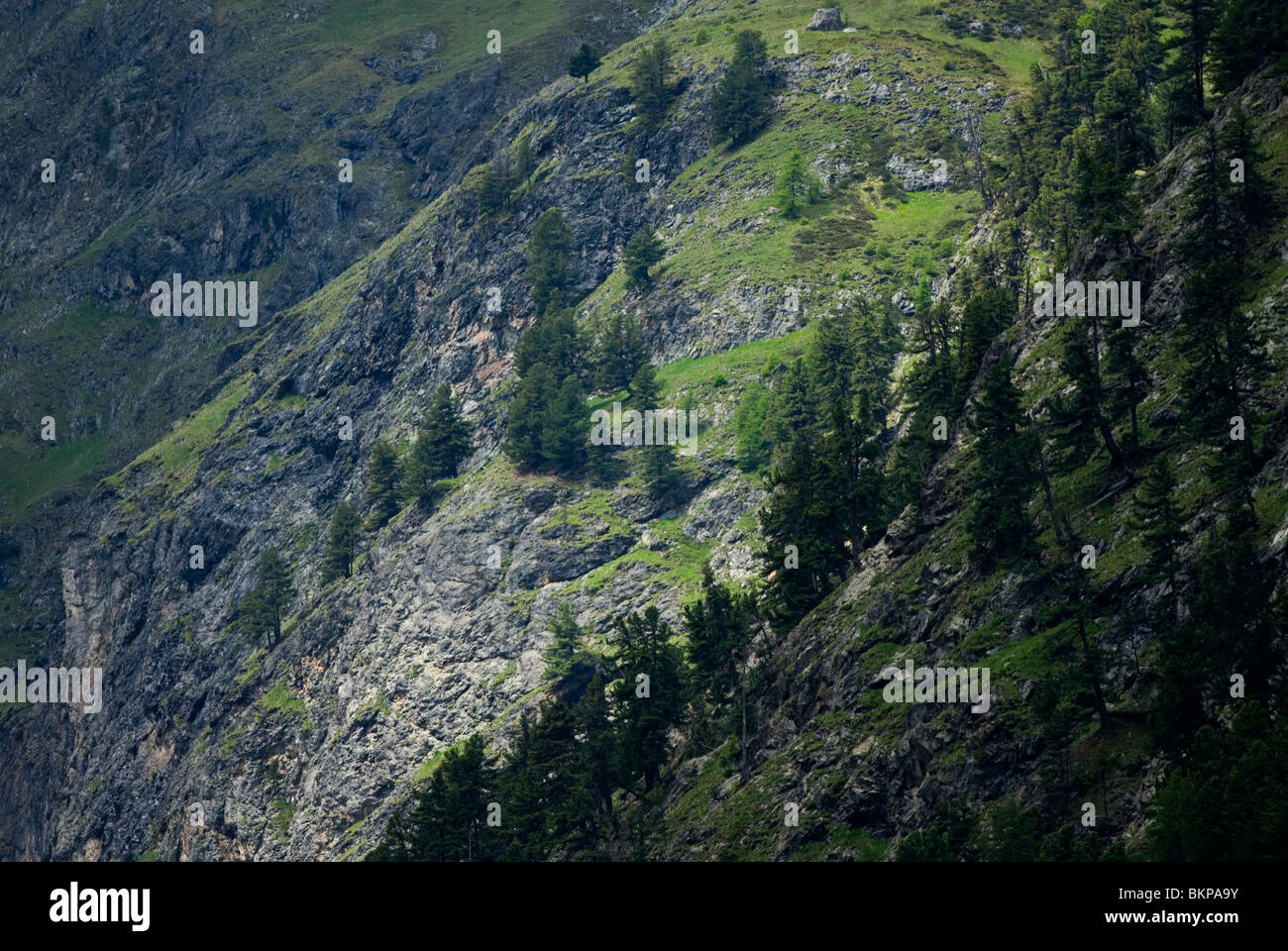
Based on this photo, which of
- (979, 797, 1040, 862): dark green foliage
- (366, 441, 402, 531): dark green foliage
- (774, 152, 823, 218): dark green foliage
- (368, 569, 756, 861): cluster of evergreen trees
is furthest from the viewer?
(774, 152, 823, 218): dark green foliage

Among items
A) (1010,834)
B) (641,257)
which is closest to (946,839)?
(1010,834)

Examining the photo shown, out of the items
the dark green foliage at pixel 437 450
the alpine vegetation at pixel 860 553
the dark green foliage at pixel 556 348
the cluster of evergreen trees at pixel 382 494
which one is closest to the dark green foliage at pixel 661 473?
the alpine vegetation at pixel 860 553

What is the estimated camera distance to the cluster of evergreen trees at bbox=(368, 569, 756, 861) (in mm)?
101688

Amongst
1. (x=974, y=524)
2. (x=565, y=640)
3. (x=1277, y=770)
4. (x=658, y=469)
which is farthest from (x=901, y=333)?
(x=1277, y=770)

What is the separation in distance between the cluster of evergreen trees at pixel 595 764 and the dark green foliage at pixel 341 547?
248 ft

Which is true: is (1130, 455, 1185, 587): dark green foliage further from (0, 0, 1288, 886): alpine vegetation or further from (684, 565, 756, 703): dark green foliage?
(684, 565, 756, 703): dark green foliage

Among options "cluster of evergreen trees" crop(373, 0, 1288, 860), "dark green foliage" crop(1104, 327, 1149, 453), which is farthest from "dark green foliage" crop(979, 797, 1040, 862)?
"dark green foliage" crop(1104, 327, 1149, 453)

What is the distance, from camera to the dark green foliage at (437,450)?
183m

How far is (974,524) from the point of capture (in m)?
82.9

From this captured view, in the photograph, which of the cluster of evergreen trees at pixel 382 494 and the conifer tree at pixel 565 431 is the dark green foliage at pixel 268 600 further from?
the conifer tree at pixel 565 431

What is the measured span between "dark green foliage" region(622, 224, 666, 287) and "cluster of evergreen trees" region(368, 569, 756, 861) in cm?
8587

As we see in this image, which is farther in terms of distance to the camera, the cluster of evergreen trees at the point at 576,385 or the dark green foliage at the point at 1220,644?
the cluster of evergreen trees at the point at 576,385

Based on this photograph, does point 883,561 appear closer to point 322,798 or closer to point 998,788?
point 998,788

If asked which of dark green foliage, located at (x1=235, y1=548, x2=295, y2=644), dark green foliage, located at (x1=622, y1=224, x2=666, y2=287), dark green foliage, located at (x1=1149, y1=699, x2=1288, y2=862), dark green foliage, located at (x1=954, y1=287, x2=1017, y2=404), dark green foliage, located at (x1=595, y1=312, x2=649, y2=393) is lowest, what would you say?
dark green foliage, located at (x1=235, y1=548, x2=295, y2=644)
